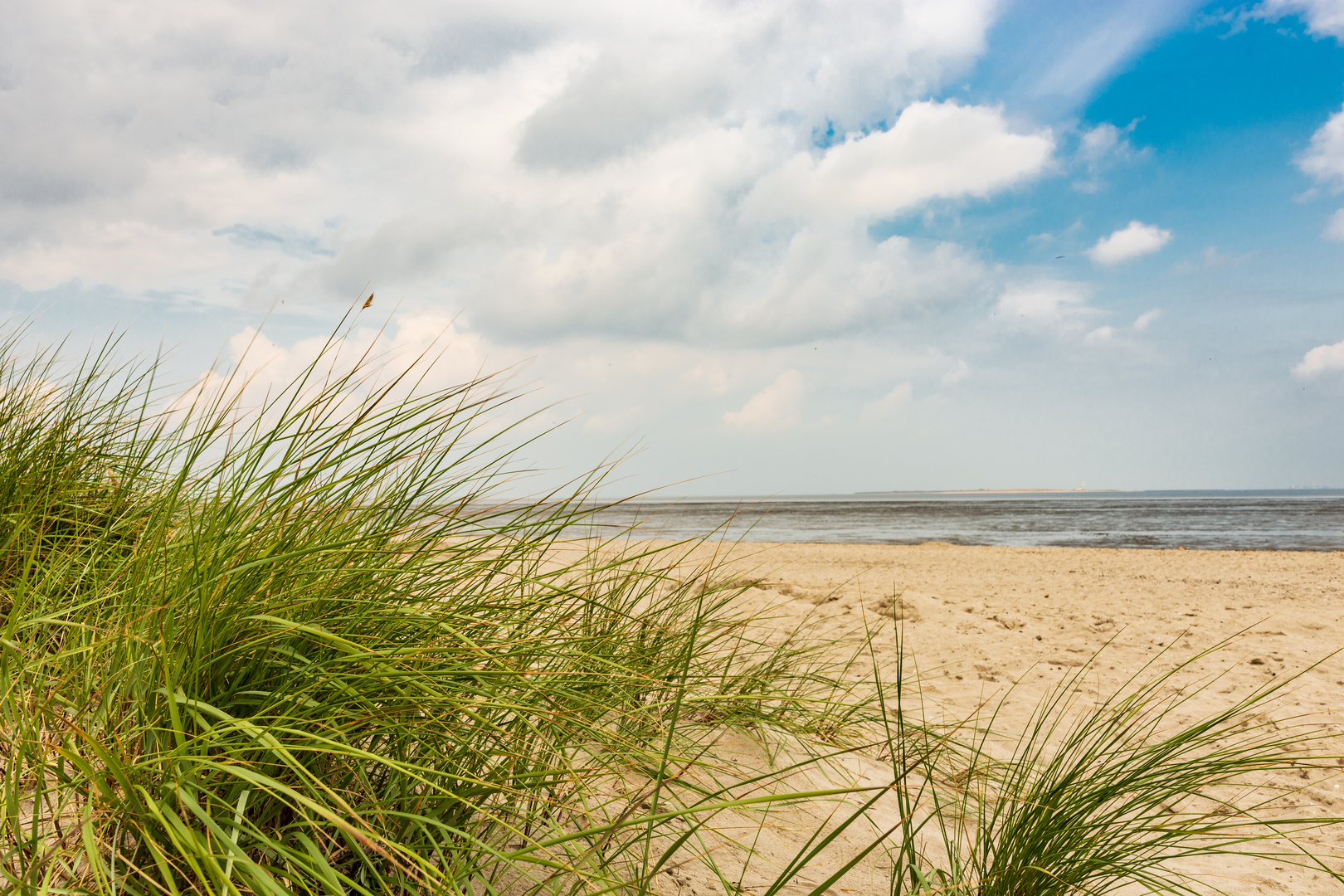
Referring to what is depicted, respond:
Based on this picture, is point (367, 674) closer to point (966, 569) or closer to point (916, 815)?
point (916, 815)

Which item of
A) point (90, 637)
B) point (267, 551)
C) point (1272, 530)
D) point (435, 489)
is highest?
point (435, 489)

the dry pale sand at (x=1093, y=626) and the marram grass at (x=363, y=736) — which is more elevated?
the marram grass at (x=363, y=736)

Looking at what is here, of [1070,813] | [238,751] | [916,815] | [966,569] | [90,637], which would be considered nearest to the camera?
[238,751]

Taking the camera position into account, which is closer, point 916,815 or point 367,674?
point 367,674

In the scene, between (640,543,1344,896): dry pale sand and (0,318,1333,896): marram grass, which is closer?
(0,318,1333,896): marram grass

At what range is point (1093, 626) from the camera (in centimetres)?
615

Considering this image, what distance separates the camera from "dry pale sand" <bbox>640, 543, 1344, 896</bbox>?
2.94 meters

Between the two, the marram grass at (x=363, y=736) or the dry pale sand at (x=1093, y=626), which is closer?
the marram grass at (x=363, y=736)

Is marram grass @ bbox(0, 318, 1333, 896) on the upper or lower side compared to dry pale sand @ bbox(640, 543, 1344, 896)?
upper

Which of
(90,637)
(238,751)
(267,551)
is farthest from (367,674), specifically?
(90,637)

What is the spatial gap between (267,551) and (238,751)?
0.50 metres

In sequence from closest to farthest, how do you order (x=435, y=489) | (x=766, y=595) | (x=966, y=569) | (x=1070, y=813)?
(x=1070, y=813)
(x=435, y=489)
(x=766, y=595)
(x=966, y=569)

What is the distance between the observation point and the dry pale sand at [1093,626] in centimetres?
294

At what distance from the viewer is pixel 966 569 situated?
10.7m
